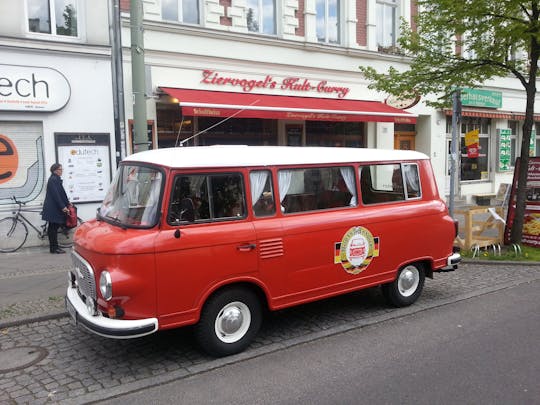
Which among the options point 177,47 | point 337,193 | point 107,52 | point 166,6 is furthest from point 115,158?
point 337,193

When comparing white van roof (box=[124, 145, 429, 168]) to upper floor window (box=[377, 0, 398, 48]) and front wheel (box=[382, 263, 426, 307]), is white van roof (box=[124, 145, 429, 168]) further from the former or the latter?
upper floor window (box=[377, 0, 398, 48])

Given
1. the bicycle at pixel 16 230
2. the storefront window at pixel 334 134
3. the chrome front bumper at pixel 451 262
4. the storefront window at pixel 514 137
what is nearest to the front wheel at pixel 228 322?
the chrome front bumper at pixel 451 262

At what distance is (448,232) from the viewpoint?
21.5 feet

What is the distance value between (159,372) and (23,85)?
7.60m

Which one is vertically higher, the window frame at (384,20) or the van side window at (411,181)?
the window frame at (384,20)

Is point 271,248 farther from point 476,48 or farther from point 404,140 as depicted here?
point 404,140

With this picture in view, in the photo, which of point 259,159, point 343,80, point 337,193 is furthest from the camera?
point 343,80

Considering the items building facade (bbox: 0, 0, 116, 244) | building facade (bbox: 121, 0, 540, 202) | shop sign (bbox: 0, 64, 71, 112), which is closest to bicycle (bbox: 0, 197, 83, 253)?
building facade (bbox: 0, 0, 116, 244)

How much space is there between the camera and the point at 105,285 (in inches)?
167

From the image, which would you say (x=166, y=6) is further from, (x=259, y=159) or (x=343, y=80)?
(x=259, y=159)

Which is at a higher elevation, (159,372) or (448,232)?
(448,232)

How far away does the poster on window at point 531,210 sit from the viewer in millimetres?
9914

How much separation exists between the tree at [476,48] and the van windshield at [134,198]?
6.63 meters

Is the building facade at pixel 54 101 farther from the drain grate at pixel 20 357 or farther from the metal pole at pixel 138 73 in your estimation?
the drain grate at pixel 20 357
